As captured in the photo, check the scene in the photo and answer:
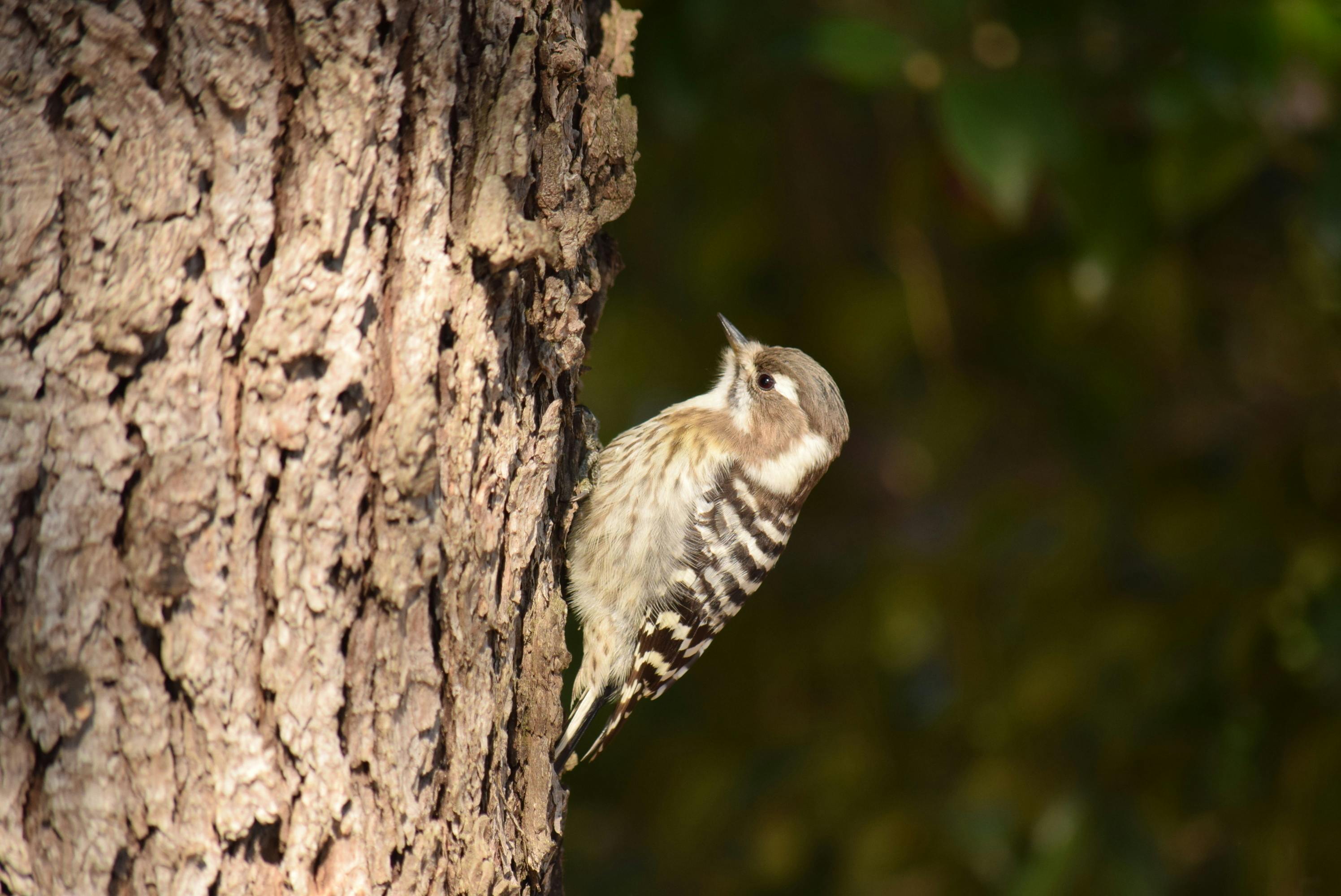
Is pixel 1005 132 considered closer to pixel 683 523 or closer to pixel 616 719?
pixel 683 523

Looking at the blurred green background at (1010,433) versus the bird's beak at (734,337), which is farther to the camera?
the bird's beak at (734,337)

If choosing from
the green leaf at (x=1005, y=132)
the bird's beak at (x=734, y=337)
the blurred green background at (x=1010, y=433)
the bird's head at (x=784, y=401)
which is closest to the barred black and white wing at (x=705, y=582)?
the bird's head at (x=784, y=401)

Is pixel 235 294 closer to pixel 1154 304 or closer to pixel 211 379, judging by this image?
pixel 211 379

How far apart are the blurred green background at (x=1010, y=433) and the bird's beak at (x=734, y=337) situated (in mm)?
303

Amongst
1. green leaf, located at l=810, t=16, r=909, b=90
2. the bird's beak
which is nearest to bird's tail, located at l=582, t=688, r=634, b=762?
the bird's beak

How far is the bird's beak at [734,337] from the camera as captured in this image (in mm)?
4098

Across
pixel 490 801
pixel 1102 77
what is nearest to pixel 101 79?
pixel 490 801

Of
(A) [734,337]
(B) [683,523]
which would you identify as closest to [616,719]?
(B) [683,523]

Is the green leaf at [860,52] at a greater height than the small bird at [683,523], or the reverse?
the green leaf at [860,52]

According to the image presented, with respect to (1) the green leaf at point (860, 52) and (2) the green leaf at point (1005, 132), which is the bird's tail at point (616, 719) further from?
(1) the green leaf at point (860, 52)

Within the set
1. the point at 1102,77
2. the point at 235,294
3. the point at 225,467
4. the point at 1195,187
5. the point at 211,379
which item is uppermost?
the point at 1102,77

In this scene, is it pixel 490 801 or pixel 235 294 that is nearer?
pixel 235 294

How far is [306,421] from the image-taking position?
1794 mm

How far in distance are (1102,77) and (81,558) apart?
315cm
